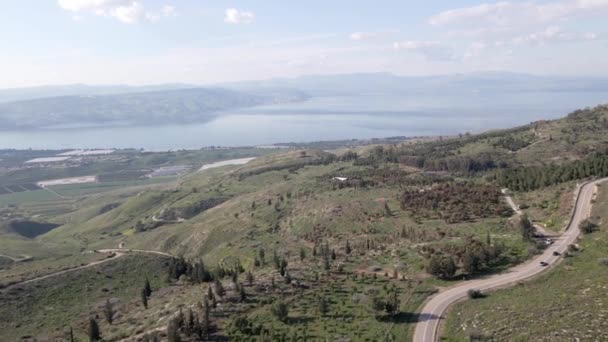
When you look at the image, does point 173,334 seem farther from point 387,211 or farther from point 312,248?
point 387,211

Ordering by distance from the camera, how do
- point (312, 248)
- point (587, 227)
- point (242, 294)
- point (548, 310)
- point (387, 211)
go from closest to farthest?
point (548, 310), point (242, 294), point (587, 227), point (312, 248), point (387, 211)

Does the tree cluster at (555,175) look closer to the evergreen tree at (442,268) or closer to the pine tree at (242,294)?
the evergreen tree at (442,268)

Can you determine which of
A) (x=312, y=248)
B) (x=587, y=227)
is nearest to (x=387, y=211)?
(x=312, y=248)

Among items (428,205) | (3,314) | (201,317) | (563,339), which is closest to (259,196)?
(428,205)

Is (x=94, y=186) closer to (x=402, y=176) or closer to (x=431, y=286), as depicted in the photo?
(x=402, y=176)

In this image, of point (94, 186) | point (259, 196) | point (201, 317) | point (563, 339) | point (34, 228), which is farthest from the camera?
point (94, 186)
